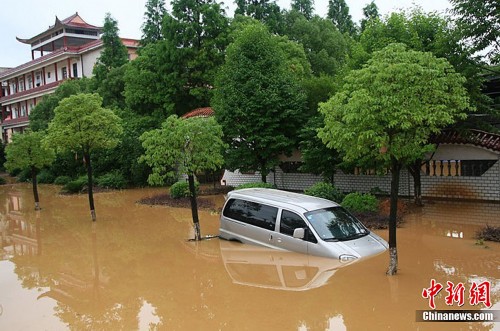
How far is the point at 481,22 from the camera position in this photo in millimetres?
13602

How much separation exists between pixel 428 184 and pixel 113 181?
1844 cm

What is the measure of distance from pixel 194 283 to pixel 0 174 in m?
43.0

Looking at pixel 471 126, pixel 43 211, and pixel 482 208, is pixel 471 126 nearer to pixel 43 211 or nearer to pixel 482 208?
pixel 482 208

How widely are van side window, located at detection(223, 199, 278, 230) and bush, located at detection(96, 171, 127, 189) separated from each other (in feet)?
56.0

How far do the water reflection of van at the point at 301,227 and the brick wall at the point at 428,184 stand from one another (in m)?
8.29

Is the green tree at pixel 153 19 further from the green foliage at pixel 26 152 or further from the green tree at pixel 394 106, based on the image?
the green tree at pixel 394 106

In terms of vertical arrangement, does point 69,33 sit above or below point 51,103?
above

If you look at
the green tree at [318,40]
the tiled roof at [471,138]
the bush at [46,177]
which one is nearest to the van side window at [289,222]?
the tiled roof at [471,138]

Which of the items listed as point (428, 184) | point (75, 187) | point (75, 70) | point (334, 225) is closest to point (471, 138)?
point (428, 184)

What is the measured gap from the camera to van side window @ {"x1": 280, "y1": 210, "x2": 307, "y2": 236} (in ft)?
32.8

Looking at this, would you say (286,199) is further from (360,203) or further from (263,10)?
(263,10)

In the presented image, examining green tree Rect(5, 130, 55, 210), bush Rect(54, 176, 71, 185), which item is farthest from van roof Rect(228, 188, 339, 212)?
bush Rect(54, 176, 71, 185)

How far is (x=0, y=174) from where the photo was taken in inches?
1777

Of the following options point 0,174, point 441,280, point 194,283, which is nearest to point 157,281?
point 194,283
